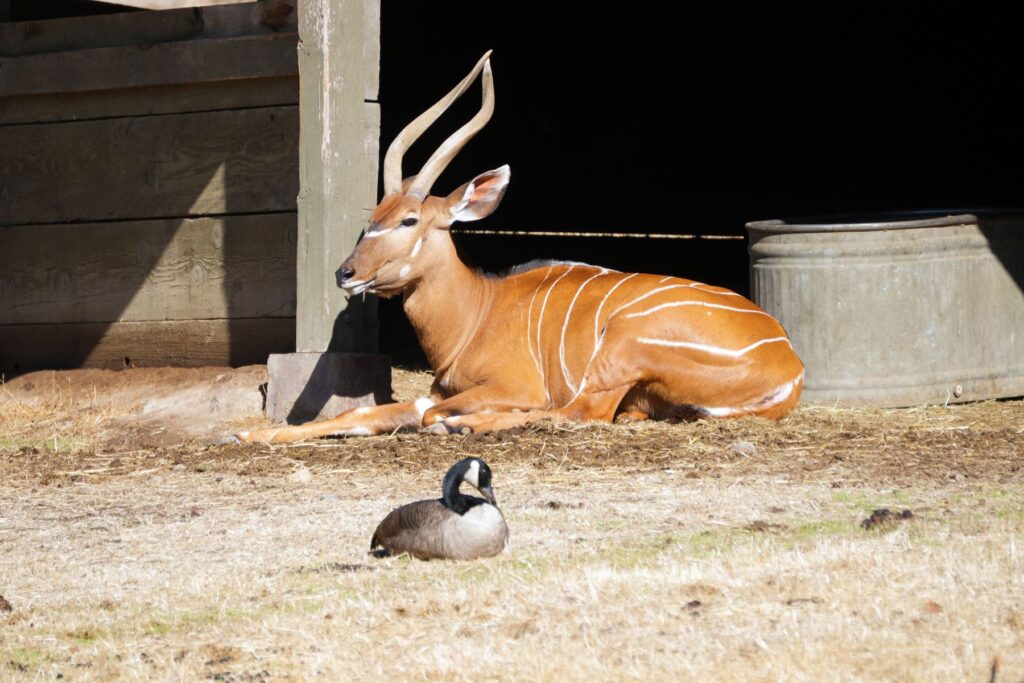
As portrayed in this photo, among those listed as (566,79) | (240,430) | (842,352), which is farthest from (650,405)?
(566,79)

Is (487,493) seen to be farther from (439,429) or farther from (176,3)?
(176,3)

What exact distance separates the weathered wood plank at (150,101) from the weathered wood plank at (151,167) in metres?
0.04

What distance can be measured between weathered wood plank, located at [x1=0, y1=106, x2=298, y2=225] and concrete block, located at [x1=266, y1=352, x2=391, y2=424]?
40.4 inches

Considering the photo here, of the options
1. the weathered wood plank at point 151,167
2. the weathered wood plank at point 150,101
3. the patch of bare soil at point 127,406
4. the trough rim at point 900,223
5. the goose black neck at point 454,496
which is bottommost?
the patch of bare soil at point 127,406

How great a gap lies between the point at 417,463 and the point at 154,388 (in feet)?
8.54

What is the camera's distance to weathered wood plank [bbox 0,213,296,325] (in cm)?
791

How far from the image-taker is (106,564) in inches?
161

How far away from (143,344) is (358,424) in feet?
7.05

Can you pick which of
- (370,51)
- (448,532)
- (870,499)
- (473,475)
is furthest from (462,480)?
(370,51)

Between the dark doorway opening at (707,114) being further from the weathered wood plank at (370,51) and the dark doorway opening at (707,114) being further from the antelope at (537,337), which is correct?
the antelope at (537,337)

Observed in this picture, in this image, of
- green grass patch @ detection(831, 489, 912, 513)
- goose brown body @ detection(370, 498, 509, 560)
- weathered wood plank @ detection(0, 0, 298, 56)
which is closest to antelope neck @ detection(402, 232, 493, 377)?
weathered wood plank @ detection(0, 0, 298, 56)

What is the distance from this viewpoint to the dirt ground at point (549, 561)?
3016 mm

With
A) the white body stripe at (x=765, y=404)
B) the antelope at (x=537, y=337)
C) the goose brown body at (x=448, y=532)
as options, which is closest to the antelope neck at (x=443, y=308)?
the antelope at (x=537, y=337)

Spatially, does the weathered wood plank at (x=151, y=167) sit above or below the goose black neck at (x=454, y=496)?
above
